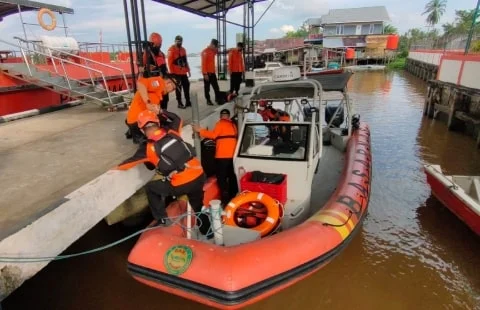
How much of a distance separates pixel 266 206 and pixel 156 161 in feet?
4.21

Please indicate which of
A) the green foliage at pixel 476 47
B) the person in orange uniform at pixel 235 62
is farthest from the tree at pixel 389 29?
the person in orange uniform at pixel 235 62

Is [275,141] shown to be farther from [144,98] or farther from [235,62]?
[235,62]

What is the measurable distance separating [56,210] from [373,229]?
→ 4250mm

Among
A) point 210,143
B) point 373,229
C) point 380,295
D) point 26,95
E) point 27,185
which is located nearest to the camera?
point 27,185

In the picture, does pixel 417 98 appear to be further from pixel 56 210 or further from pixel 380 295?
pixel 56 210

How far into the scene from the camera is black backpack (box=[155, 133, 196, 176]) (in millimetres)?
2764

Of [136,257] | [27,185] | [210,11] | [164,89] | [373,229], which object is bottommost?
[373,229]

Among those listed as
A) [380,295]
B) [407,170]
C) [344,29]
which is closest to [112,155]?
[380,295]

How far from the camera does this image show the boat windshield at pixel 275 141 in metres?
3.77

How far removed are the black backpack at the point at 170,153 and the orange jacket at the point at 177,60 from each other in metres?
3.74

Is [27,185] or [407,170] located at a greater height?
[27,185]

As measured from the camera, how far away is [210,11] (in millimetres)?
9836

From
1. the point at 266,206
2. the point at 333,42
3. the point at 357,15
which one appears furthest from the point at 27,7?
the point at 357,15

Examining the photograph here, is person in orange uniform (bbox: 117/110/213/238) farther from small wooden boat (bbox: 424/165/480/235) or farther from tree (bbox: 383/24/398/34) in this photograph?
tree (bbox: 383/24/398/34)
